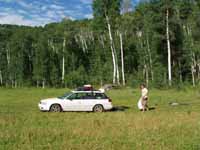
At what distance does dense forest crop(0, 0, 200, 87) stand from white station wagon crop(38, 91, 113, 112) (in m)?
27.1

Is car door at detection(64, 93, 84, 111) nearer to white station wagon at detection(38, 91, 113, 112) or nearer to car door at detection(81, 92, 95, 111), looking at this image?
white station wagon at detection(38, 91, 113, 112)

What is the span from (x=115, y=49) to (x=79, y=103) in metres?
46.7

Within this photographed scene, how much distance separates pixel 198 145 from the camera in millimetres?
12062

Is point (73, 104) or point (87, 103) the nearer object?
point (73, 104)

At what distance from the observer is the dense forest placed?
2420 inches

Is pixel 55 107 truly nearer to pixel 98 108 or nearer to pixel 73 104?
pixel 73 104

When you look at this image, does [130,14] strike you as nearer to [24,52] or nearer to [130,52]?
[130,52]

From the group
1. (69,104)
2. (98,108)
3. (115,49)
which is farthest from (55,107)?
(115,49)

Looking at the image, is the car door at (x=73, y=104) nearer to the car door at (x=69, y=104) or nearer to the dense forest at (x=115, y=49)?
the car door at (x=69, y=104)

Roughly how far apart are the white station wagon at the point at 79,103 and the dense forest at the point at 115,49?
27.1 metres

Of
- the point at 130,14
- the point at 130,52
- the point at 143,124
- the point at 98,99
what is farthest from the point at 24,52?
the point at 143,124

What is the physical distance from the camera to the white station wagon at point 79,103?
90.1 ft

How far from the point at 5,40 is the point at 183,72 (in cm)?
5111

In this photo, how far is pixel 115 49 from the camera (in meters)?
73.9
